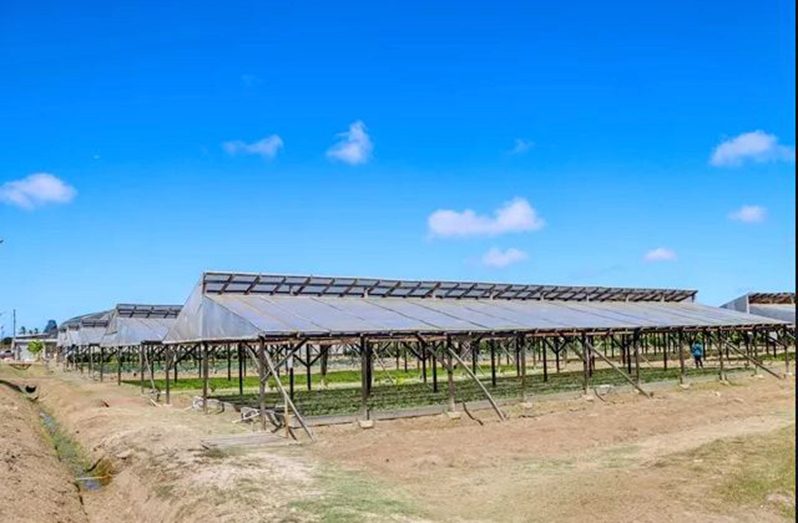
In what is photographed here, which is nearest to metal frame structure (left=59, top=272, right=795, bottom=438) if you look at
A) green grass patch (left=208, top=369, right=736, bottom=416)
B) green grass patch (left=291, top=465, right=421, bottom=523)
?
green grass patch (left=208, top=369, right=736, bottom=416)

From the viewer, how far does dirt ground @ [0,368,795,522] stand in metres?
9.80

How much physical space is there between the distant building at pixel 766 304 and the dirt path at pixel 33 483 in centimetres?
5847

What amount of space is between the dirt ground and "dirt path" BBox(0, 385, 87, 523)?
18 centimetres

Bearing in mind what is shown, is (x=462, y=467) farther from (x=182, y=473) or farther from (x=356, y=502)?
(x=182, y=473)

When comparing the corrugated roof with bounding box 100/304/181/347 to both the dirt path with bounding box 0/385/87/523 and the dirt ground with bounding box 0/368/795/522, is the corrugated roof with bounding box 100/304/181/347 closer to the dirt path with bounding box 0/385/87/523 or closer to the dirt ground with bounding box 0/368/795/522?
the dirt ground with bounding box 0/368/795/522

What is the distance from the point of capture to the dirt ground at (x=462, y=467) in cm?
980

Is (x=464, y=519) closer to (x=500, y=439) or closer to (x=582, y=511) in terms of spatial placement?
(x=582, y=511)

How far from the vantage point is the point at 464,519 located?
9.43m

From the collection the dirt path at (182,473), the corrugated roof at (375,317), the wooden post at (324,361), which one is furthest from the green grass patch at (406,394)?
the dirt path at (182,473)

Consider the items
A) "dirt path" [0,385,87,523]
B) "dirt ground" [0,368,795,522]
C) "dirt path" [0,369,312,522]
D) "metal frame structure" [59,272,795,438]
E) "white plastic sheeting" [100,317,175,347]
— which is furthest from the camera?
"white plastic sheeting" [100,317,175,347]

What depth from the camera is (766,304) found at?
204ft

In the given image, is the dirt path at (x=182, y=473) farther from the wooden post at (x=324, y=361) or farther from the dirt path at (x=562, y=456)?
the wooden post at (x=324, y=361)

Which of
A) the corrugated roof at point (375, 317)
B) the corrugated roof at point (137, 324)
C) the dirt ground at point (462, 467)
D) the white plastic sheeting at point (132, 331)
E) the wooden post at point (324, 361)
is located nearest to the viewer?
the dirt ground at point (462, 467)

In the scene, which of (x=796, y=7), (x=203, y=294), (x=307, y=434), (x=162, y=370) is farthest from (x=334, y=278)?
(x=162, y=370)
